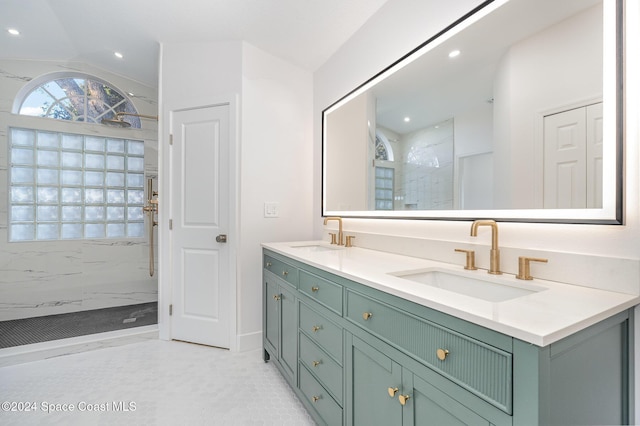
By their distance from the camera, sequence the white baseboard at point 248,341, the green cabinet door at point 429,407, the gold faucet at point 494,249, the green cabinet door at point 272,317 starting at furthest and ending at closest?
the white baseboard at point 248,341
the green cabinet door at point 272,317
the gold faucet at point 494,249
the green cabinet door at point 429,407

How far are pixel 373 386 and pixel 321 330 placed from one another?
1.32 ft

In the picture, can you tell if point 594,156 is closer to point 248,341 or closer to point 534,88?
point 534,88

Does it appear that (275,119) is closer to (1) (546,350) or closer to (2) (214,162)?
(2) (214,162)

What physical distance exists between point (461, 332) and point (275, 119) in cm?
228

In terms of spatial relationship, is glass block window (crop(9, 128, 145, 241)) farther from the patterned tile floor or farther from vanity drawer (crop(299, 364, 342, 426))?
vanity drawer (crop(299, 364, 342, 426))

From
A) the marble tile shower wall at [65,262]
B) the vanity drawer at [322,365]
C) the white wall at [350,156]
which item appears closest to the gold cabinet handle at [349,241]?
the white wall at [350,156]

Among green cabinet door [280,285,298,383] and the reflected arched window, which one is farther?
the reflected arched window

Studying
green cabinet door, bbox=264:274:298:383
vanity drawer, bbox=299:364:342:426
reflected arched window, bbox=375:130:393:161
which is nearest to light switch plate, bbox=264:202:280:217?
green cabinet door, bbox=264:274:298:383

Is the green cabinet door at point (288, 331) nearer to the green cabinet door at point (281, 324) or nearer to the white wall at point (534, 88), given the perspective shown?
the green cabinet door at point (281, 324)

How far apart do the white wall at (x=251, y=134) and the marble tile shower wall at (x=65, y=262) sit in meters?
1.29

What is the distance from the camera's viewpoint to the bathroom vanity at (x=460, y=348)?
651 mm

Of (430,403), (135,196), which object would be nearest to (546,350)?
(430,403)

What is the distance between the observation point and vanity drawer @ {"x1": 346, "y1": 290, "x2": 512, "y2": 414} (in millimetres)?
679

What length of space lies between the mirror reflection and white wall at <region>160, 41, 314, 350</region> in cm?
91
